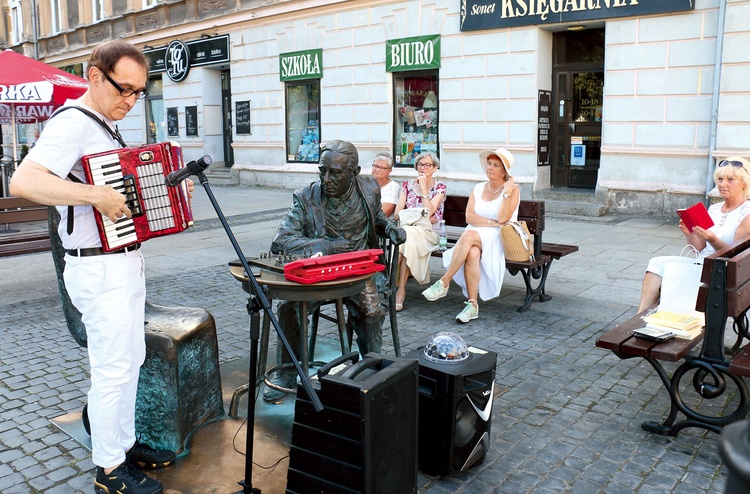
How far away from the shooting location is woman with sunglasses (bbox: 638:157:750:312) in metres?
4.60

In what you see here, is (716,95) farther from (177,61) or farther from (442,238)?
(177,61)

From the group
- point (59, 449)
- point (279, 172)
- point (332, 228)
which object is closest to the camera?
point (59, 449)

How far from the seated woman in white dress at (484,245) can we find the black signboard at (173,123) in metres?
15.7

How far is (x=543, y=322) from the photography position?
557cm

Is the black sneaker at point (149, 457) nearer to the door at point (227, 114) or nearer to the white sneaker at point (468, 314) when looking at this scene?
the white sneaker at point (468, 314)

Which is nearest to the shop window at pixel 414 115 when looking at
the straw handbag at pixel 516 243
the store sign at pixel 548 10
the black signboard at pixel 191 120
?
the store sign at pixel 548 10

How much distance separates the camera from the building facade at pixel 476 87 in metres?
10.6

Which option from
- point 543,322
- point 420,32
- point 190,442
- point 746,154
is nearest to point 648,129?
point 746,154

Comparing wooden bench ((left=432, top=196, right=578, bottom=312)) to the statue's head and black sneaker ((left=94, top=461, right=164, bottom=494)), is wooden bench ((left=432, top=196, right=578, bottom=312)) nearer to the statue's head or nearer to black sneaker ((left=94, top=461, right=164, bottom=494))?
the statue's head

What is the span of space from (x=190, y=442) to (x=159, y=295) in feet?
11.1

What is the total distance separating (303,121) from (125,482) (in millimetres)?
14450

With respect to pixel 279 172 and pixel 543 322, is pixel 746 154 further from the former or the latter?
pixel 279 172

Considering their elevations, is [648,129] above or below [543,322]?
above

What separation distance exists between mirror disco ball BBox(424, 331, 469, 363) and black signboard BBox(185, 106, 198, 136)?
17.6 meters
